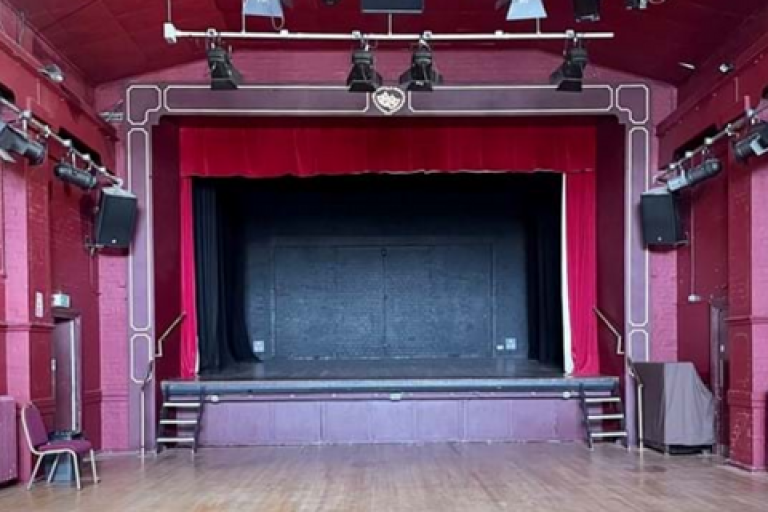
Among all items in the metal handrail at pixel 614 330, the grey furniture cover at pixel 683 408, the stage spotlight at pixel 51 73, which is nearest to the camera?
the stage spotlight at pixel 51 73

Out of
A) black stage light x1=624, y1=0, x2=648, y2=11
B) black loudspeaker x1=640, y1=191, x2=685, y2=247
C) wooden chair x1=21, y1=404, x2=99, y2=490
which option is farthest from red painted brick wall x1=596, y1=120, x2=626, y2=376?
wooden chair x1=21, y1=404, x2=99, y2=490

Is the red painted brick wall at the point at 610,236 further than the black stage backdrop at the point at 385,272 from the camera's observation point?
No

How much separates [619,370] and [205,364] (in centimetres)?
490

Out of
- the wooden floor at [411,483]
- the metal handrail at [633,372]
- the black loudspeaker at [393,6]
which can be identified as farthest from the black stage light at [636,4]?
the metal handrail at [633,372]

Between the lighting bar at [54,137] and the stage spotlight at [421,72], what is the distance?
2821mm

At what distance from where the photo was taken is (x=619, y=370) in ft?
30.5

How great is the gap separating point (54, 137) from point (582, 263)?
5754 mm

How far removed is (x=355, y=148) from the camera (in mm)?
9617

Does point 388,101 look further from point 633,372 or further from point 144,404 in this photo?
point 144,404

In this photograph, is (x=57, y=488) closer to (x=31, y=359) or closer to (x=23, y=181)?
(x=31, y=359)

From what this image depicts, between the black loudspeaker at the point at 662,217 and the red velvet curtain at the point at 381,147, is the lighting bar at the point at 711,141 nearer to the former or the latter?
the black loudspeaker at the point at 662,217

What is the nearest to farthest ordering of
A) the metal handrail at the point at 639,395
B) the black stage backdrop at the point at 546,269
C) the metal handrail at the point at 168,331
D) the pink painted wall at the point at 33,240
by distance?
the pink painted wall at the point at 33,240, the metal handrail at the point at 639,395, the metal handrail at the point at 168,331, the black stage backdrop at the point at 546,269

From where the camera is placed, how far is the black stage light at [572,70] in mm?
7008

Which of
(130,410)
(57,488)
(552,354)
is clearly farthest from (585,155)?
(57,488)
